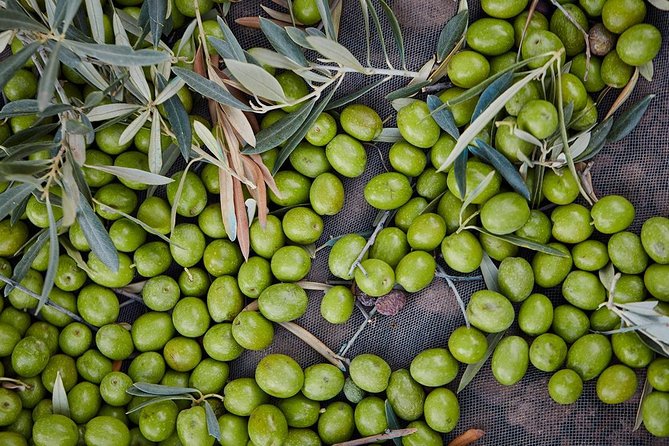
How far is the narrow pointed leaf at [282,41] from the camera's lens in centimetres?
188

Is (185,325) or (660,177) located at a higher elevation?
(660,177)

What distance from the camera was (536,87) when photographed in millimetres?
1926

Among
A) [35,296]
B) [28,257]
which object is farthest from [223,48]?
[35,296]

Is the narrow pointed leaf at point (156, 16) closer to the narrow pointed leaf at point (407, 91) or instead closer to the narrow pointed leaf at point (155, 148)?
the narrow pointed leaf at point (155, 148)

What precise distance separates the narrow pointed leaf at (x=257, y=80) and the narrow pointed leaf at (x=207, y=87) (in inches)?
2.4

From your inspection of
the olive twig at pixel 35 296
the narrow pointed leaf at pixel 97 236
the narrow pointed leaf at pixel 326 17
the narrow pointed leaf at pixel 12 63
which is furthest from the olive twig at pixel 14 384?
the narrow pointed leaf at pixel 326 17

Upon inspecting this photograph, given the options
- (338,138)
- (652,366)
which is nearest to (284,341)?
(338,138)

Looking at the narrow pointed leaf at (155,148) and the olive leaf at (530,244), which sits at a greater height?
the narrow pointed leaf at (155,148)

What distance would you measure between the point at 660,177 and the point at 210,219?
141 centimetres

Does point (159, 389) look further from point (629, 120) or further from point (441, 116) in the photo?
point (629, 120)

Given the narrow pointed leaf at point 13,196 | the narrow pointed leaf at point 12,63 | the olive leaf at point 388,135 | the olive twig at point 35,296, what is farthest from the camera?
the olive leaf at point 388,135

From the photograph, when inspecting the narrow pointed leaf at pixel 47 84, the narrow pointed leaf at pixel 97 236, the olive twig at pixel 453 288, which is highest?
the narrow pointed leaf at pixel 47 84

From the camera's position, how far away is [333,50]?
1.83 meters

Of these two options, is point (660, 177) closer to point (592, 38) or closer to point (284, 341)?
point (592, 38)
